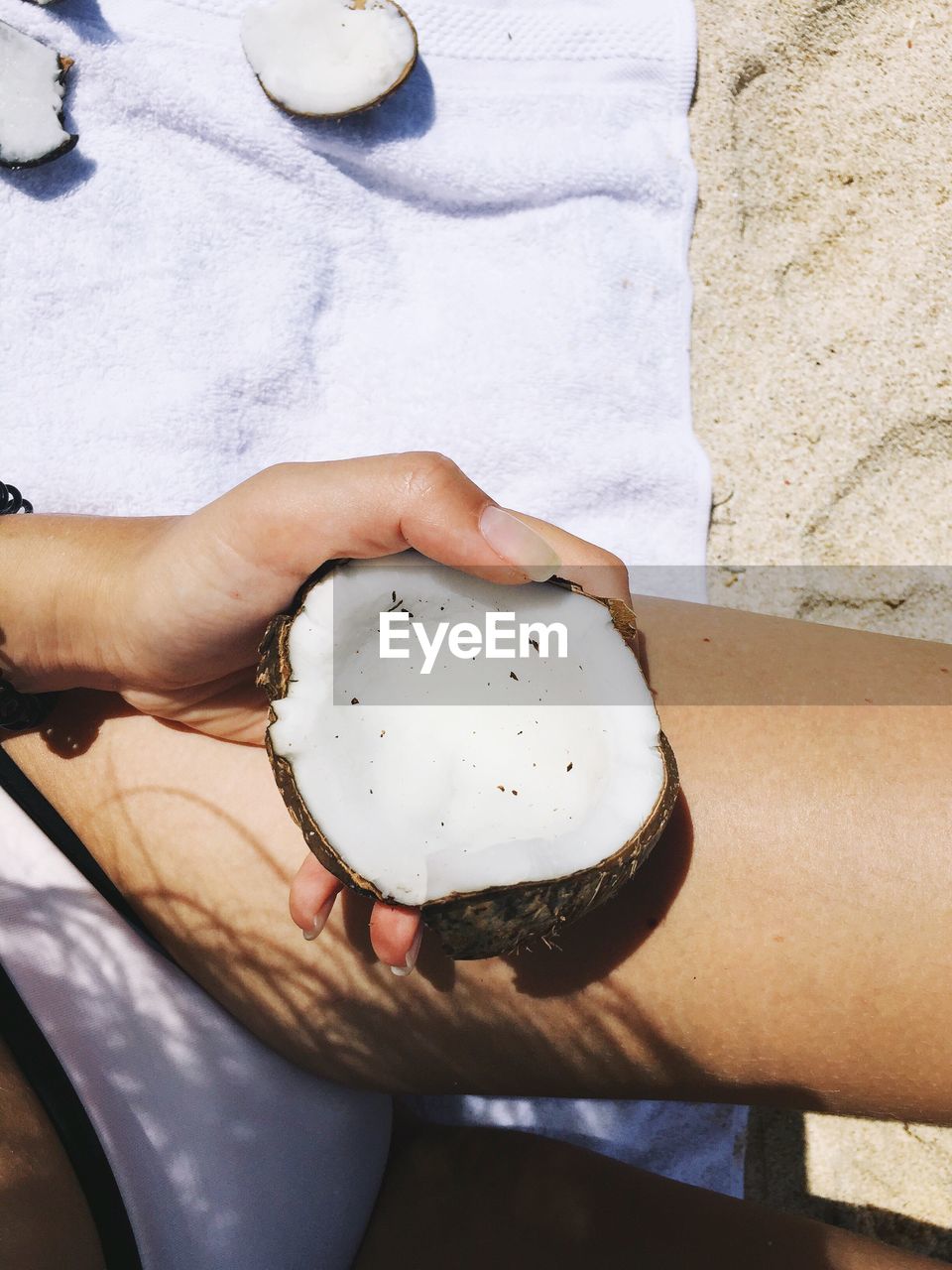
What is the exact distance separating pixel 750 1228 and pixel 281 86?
1.51 m

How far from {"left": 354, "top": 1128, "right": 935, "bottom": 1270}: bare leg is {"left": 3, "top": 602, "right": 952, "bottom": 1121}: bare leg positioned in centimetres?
13

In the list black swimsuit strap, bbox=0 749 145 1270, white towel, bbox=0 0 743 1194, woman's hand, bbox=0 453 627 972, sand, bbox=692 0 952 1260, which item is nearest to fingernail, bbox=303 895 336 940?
woman's hand, bbox=0 453 627 972

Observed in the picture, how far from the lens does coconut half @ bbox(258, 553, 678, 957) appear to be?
73cm

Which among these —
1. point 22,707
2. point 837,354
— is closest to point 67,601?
point 22,707

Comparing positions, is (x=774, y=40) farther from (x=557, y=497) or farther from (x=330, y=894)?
(x=330, y=894)

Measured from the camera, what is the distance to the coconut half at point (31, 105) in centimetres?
121

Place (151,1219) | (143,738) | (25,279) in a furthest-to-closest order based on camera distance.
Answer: (25,279)
(143,738)
(151,1219)

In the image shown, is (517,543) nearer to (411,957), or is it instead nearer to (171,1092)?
(411,957)

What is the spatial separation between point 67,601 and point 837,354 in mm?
1089

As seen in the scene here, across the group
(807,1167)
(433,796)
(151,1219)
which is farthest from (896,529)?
(151,1219)

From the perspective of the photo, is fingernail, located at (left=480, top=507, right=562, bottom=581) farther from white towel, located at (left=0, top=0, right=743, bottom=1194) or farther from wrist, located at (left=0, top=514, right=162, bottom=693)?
white towel, located at (left=0, top=0, right=743, bottom=1194)

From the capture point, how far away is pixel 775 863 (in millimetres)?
880

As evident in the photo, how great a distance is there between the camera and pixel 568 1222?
949mm

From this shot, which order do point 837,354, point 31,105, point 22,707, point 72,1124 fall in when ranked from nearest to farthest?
1. point 72,1124
2. point 22,707
3. point 31,105
4. point 837,354
